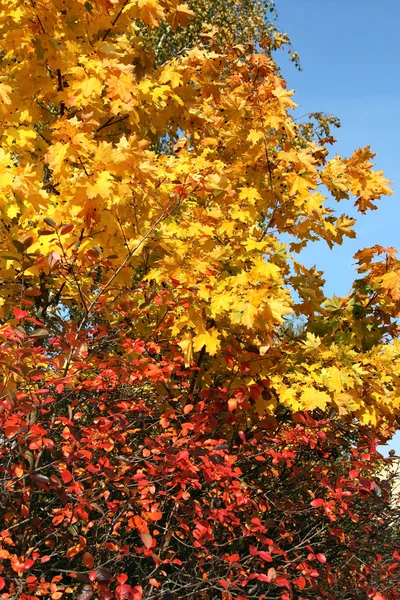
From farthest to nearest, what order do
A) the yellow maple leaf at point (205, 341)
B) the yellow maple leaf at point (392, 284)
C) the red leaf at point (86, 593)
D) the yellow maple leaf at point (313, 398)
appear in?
the yellow maple leaf at point (392, 284) < the yellow maple leaf at point (313, 398) < the yellow maple leaf at point (205, 341) < the red leaf at point (86, 593)

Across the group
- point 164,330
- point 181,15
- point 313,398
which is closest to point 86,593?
point 313,398

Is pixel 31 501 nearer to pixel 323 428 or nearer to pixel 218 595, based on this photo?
pixel 218 595

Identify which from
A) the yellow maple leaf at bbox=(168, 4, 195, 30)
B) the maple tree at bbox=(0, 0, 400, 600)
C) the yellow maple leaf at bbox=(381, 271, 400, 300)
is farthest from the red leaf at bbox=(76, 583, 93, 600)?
the yellow maple leaf at bbox=(168, 4, 195, 30)

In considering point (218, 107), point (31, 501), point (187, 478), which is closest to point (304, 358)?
point (187, 478)

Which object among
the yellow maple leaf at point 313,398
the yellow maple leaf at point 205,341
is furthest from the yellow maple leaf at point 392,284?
the yellow maple leaf at point 205,341

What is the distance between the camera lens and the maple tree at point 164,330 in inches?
141

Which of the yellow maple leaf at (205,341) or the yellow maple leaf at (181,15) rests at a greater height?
the yellow maple leaf at (181,15)

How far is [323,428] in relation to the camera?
16.1 feet

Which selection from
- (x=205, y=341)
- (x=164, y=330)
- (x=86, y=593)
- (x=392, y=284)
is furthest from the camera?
(x=164, y=330)

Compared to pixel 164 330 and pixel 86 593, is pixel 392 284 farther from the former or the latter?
pixel 86 593

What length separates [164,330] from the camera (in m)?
4.88

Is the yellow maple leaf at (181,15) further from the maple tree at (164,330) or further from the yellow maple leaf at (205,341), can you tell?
the yellow maple leaf at (205,341)

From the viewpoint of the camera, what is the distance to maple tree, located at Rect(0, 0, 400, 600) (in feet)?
11.8

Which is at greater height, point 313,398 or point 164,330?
point 164,330
